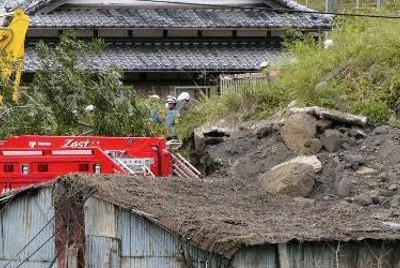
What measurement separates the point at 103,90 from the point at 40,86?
3.32 feet

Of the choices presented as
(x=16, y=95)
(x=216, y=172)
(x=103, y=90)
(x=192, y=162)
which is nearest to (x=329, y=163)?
(x=216, y=172)

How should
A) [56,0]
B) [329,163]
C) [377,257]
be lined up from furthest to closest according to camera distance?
1. [56,0]
2. [329,163]
3. [377,257]

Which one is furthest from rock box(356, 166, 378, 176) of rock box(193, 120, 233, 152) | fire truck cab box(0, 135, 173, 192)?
rock box(193, 120, 233, 152)

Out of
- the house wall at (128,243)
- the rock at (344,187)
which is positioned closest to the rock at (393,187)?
the rock at (344,187)

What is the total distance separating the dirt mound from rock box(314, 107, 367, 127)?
1cm

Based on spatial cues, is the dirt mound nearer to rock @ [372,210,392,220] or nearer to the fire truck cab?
rock @ [372,210,392,220]

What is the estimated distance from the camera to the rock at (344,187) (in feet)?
42.1

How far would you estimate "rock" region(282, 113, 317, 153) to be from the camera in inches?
557

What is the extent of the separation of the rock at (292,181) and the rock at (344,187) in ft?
1.16

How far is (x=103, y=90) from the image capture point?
1609 centimetres

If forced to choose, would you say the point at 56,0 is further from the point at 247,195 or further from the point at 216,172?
the point at 247,195

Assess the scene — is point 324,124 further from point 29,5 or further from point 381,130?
point 29,5

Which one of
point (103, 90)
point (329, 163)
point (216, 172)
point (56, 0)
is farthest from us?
point (56, 0)

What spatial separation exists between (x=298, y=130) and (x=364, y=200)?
7.21 feet
